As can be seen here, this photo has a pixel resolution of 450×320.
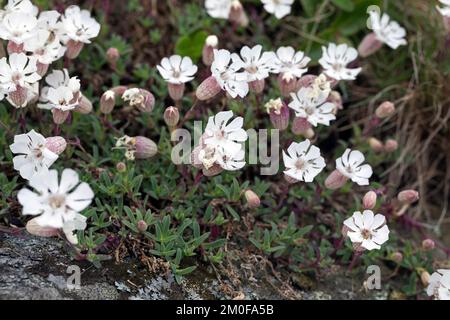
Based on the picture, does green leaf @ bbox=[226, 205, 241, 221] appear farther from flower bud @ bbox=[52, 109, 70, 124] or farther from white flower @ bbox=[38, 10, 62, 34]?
white flower @ bbox=[38, 10, 62, 34]

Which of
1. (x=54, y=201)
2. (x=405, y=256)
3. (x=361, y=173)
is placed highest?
(x=54, y=201)

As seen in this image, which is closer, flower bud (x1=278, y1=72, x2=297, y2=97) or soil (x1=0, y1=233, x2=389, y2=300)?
soil (x1=0, y1=233, x2=389, y2=300)

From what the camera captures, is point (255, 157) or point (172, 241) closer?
point (172, 241)

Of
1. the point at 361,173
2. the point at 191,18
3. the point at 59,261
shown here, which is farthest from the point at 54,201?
the point at 191,18

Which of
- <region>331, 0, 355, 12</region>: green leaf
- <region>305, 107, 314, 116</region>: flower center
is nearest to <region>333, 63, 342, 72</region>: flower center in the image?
<region>305, 107, 314, 116</region>: flower center

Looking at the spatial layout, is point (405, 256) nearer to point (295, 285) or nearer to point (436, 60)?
point (295, 285)

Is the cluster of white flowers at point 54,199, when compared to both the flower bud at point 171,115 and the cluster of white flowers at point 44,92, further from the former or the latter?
the flower bud at point 171,115

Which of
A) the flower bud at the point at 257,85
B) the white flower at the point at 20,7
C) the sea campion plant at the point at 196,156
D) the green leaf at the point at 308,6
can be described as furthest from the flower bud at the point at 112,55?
A: the green leaf at the point at 308,6
